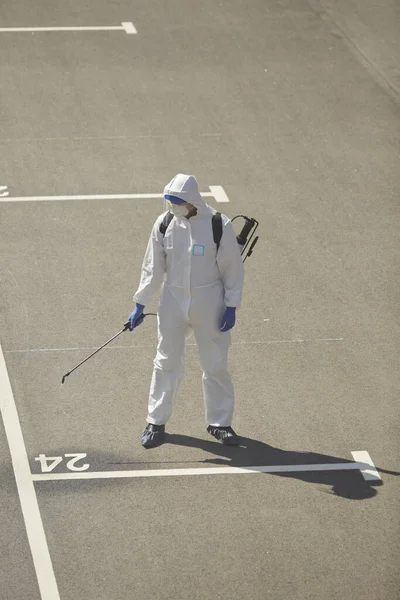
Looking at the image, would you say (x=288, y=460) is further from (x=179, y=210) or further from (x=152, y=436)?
(x=179, y=210)

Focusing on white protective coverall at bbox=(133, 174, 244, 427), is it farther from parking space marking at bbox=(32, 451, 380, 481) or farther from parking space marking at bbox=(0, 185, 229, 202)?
parking space marking at bbox=(0, 185, 229, 202)

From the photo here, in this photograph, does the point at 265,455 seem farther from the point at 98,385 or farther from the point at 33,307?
the point at 33,307

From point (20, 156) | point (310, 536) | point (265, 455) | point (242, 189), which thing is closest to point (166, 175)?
point (242, 189)

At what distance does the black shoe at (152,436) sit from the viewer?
28.4ft

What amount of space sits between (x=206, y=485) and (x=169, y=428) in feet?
2.59

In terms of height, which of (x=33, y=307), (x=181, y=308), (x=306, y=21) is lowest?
(x=306, y=21)

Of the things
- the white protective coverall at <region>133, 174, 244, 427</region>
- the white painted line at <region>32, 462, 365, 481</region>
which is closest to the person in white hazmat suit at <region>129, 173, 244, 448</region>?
the white protective coverall at <region>133, 174, 244, 427</region>

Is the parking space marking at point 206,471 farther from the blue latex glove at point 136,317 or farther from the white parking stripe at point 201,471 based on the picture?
the blue latex glove at point 136,317

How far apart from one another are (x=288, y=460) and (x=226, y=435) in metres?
0.52

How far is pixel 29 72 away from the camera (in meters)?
15.9

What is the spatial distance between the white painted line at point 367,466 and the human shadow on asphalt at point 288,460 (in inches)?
1.5

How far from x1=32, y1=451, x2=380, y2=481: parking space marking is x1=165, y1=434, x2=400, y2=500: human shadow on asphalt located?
4 centimetres

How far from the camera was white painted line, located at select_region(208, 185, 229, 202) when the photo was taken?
500 inches

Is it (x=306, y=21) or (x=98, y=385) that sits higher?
(x=98, y=385)
